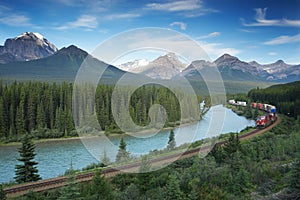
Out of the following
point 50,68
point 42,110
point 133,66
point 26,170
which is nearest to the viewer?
point 133,66

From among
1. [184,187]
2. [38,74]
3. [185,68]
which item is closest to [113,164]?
[184,187]

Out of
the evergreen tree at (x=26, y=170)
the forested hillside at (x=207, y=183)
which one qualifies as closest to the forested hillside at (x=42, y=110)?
the forested hillside at (x=207, y=183)

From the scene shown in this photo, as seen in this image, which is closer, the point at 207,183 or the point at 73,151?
the point at 207,183

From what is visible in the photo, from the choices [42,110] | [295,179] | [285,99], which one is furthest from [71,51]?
[295,179]

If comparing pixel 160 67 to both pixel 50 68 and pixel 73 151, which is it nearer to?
pixel 73 151

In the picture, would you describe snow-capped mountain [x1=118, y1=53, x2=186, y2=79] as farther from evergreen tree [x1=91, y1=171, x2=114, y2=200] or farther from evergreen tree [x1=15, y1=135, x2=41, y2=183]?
evergreen tree [x1=15, y1=135, x2=41, y2=183]

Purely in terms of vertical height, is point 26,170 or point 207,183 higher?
point 207,183

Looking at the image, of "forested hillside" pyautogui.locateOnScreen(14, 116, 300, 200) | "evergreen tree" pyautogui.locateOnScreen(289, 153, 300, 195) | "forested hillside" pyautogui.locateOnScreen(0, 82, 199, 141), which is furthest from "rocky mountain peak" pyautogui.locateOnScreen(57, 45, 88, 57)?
"evergreen tree" pyautogui.locateOnScreen(289, 153, 300, 195)

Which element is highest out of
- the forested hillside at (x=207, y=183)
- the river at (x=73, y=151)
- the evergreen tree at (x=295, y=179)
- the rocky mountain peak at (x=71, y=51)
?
the rocky mountain peak at (x=71, y=51)

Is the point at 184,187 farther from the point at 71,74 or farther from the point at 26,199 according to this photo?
the point at 71,74

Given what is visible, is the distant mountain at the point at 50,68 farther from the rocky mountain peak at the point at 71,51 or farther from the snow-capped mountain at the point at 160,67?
the snow-capped mountain at the point at 160,67

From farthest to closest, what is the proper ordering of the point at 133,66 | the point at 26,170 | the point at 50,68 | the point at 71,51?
the point at 71,51 → the point at 50,68 → the point at 26,170 → the point at 133,66
